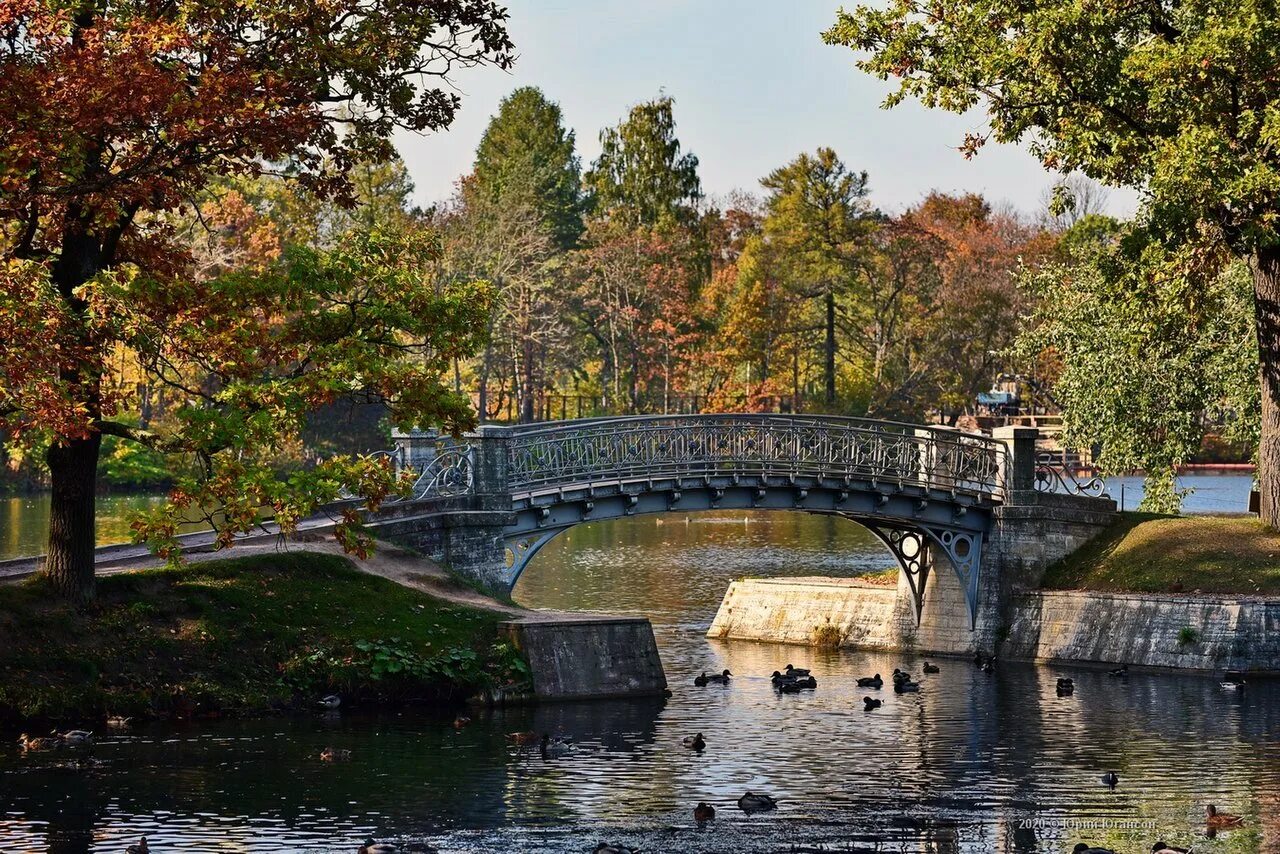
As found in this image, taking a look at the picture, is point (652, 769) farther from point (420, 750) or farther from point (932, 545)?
point (932, 545)

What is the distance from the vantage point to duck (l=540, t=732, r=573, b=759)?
90.3 feet

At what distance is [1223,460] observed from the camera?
332 feet

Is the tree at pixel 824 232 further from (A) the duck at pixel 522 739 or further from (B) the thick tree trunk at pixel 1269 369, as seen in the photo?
(A) the duck at pixel 522 739

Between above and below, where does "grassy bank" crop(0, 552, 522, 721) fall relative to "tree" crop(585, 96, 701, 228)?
below

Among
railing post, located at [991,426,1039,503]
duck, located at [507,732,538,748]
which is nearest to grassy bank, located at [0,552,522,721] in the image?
duck, located at [507,732,538,748]

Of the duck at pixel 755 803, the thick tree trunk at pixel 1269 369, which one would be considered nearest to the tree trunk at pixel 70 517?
the duck at pixel 755 803

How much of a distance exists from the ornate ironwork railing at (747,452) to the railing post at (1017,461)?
0.66ft

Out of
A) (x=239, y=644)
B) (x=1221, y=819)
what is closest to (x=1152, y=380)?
(x=1221, y=819)

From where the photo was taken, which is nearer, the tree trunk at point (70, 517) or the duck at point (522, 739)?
the duck at point (522, 739)

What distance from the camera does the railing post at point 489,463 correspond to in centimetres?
3606

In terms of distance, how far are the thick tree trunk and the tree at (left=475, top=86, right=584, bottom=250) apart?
185ft

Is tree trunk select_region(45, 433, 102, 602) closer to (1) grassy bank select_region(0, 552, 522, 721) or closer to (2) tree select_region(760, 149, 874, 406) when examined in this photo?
(1) grassy bank select_region(0, 552, 522, 721)

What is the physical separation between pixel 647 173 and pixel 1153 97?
63.3 meters

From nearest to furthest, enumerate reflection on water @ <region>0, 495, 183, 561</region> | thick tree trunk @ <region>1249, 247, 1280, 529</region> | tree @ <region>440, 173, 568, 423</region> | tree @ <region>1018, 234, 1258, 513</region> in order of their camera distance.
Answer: thick tree trunk @ <region>1249, 247, 1280, 529</region>, tree @ <region>1018, 234, 1258, 513</region>, reflection on water @ <region>0, 495, 183, 561</region>, tree @ <region>440, 173, 568, 423</region>
